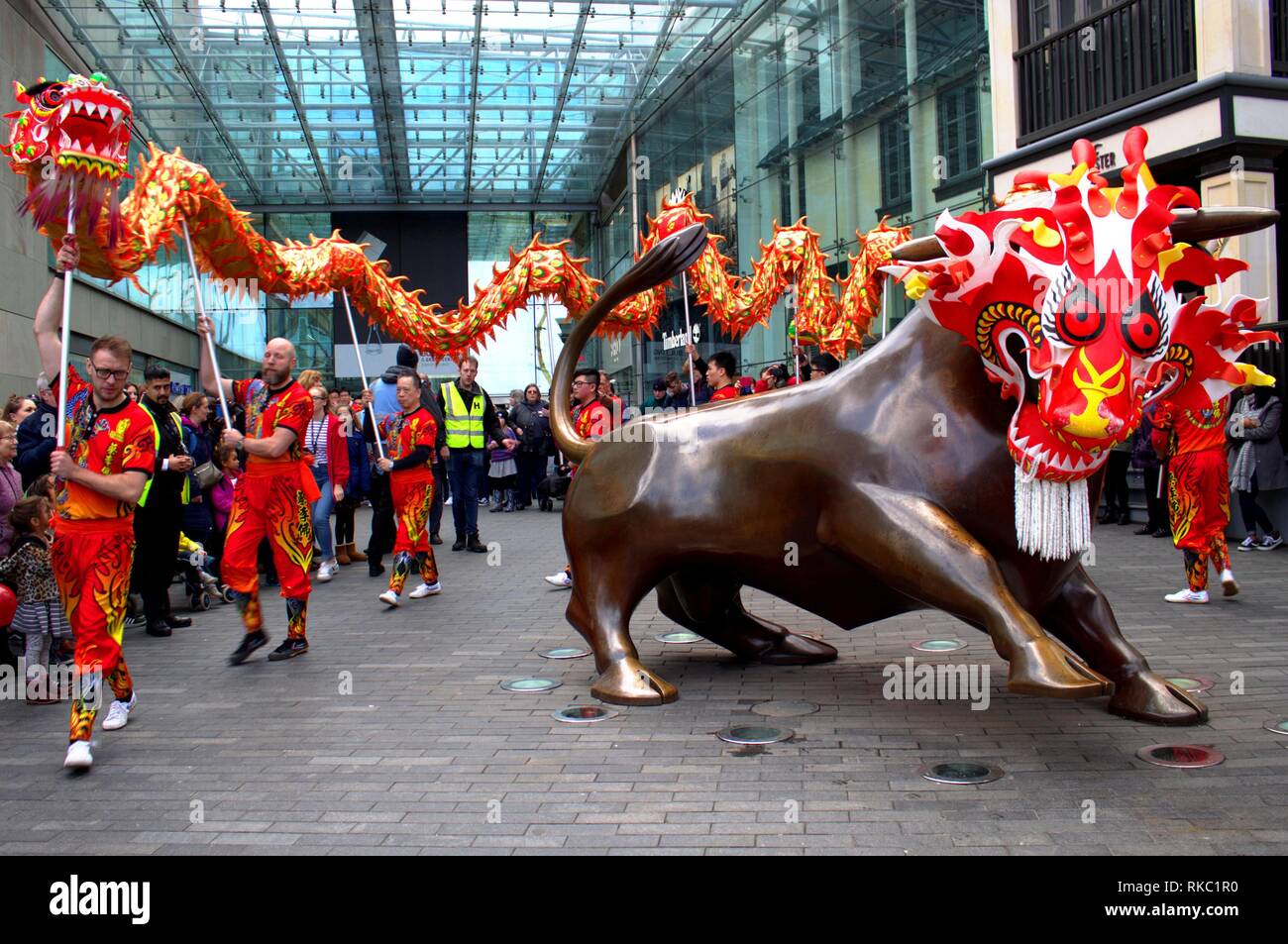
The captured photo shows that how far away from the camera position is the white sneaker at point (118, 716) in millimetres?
5430

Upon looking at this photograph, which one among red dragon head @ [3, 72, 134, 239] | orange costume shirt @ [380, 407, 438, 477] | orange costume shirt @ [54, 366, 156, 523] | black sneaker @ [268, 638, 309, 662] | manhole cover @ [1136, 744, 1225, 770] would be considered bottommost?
manhole cover @ [1136, 744, 1225, 770]

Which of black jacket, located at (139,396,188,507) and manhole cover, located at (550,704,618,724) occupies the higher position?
black jacket, located at (139,396,188,507)

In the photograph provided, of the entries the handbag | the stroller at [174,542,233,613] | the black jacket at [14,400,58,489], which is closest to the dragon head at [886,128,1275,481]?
the black jacket at [14,400,58,489]

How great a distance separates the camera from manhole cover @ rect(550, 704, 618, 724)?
5465 mm

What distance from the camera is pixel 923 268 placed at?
4629mm

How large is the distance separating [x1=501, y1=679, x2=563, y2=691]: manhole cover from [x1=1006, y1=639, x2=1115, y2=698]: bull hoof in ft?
9.08

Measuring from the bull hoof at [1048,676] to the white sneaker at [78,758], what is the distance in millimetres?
3741

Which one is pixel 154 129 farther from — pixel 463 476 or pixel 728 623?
pixel 728 623

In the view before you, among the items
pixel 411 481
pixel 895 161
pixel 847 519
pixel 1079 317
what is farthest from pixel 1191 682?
pixel 895 161

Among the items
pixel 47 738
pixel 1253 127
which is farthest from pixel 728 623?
pixel 1253 127

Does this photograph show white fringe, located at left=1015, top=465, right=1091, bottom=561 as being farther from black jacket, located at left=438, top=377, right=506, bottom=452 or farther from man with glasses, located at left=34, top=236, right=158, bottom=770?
black jacket, located at left=438, top=377, right=506, bottom=452

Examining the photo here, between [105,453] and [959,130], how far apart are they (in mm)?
14454

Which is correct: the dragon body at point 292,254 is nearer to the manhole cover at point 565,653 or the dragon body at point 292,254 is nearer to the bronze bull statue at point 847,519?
the bronze bull statue at point 847,519

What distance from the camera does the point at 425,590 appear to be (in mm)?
9805
